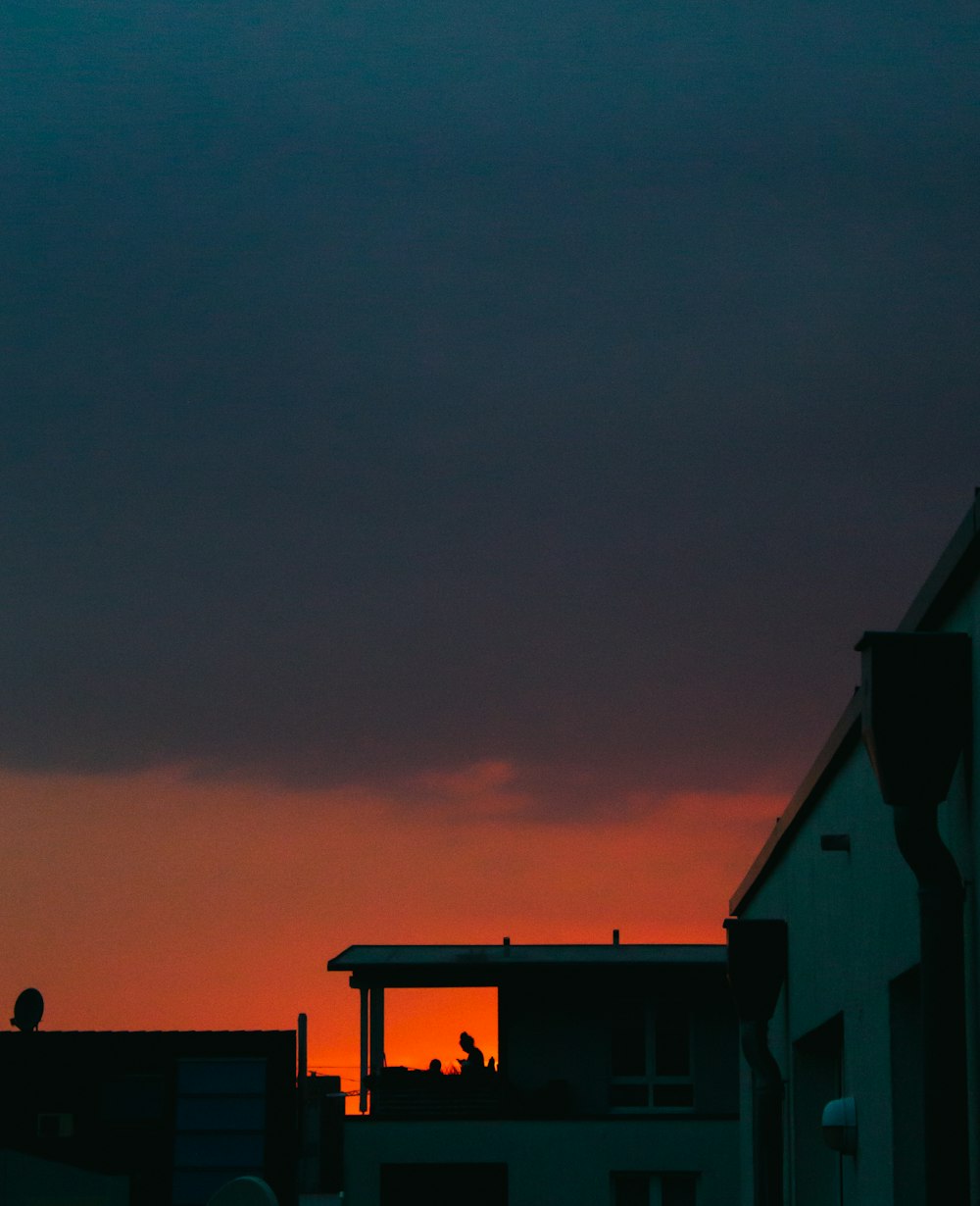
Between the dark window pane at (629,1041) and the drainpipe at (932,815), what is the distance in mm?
26448

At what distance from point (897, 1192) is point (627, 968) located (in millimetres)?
23219

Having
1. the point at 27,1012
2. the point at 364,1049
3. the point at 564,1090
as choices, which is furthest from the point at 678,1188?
the point at 27,1012

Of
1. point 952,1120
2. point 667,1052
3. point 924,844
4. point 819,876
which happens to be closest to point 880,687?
point 924,844

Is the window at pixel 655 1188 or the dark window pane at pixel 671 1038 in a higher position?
the dark window pane at pixel 671 1038

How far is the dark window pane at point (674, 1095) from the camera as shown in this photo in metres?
32.7

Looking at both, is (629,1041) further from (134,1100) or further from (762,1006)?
(762,1006)

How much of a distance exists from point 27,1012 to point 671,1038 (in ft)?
50.2

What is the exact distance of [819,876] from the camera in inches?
504

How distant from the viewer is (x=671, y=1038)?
33.1 metres

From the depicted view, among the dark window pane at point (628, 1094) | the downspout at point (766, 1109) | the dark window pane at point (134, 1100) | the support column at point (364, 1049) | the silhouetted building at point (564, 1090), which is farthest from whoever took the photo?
the dark window pane at point (134, 1100)

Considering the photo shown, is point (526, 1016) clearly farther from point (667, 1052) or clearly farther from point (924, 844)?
point (924, 844)

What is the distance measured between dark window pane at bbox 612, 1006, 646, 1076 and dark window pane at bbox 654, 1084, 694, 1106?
1.45 ft

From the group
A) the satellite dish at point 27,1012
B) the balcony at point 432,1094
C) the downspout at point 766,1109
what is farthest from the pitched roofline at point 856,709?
the satellite dish at point 27,1012

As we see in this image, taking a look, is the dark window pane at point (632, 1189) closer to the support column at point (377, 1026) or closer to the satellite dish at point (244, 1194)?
the support column at point (377, 1026)
